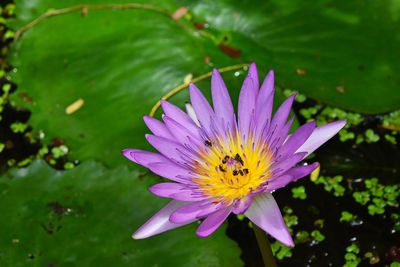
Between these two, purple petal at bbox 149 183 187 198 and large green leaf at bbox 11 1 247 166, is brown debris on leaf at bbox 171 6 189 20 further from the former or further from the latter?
purple petal at bbox 149 183 187 198

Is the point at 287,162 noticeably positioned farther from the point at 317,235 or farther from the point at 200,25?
the point at 200,25

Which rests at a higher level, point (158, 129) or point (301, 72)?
point (158, 129)

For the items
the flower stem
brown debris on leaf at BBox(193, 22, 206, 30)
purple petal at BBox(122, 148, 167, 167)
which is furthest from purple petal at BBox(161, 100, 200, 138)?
brown debris on leaf at BBox(193, 22, 206, 30)

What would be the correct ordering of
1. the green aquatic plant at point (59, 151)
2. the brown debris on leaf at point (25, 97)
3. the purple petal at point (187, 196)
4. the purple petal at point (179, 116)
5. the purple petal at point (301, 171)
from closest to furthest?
the purple petal at point (301, 171) → the purple petal at point (187, 196) → the purple petal at point (179, 116) → the green aquatic plant at point (59, 151) → the brown debris on leaf at point (25, 97)

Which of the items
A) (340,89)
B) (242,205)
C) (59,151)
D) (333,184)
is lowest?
(333,184)

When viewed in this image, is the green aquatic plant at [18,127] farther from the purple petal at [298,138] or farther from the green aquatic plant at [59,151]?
the purple petal at [298,138]

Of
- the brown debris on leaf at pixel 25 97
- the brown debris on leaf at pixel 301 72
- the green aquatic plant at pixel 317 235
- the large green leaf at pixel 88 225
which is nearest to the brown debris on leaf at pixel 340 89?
the brown debris on leaf at pixel 301 72

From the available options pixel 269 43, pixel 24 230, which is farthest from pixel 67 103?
pixel 269 43

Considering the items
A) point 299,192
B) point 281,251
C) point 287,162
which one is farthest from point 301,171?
point 299,192

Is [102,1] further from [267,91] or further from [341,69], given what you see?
[267,91]
